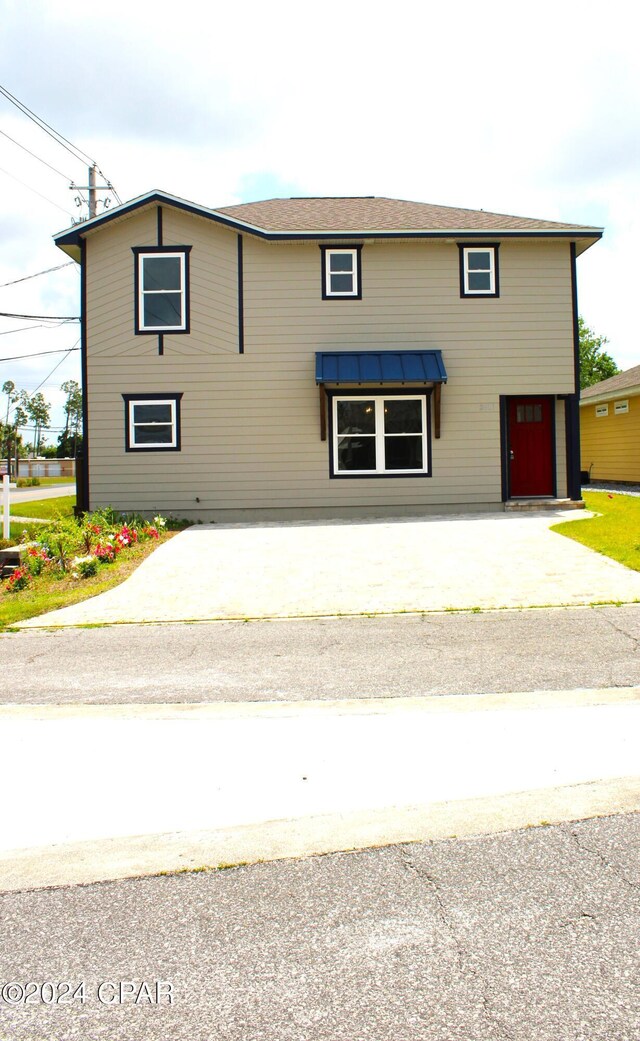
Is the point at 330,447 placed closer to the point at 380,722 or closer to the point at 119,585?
the point at 119,585

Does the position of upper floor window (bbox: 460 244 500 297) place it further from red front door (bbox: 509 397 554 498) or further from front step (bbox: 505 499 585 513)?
front step (bbox: 505 499 585 513)

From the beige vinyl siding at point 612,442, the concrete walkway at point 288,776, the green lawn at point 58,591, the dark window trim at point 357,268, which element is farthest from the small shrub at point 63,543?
the beige vinyl siding at point 612,442

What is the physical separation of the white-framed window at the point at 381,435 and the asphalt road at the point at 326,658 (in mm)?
10212

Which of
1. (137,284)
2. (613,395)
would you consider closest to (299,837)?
(137,284)

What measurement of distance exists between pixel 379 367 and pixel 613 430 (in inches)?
532

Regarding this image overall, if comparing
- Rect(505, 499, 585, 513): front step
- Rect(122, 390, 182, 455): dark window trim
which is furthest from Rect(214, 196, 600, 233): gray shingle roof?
Rect(505, 499, 585, 513): front step

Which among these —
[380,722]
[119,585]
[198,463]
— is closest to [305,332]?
[198,463]

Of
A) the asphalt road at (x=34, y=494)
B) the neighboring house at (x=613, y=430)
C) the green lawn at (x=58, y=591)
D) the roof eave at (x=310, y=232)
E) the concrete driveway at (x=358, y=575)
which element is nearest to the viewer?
the concrete driveway at (x=358, y=575)

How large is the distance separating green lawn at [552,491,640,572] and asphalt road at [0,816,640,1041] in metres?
8.58

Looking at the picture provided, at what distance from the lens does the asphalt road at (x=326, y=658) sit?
20.7 feet

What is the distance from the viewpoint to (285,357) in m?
18.6

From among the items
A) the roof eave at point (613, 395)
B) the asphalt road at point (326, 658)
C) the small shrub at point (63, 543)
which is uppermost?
the roof eave at point (613, 395)

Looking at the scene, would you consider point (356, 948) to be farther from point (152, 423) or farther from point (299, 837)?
point (152, 423)

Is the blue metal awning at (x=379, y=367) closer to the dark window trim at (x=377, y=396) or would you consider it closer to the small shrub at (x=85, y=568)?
the dark window trim at (x=377, y=396)
